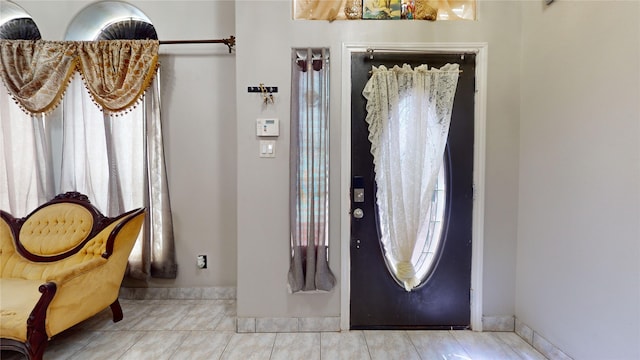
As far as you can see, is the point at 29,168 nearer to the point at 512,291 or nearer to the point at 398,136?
the point at 398,136

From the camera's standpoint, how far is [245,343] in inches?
79.4

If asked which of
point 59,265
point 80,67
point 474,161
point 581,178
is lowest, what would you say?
point 59,265

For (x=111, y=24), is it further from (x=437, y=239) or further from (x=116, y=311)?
(x=437, y=239)

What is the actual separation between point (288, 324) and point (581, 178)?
2233 millimetres

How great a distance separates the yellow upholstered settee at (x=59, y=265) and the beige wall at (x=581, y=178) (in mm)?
3151

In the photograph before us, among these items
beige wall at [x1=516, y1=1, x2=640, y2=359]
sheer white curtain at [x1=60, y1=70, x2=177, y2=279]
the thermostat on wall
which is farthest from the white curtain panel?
beige wall at [x1=516, y1=1, x2=640, y2=359]

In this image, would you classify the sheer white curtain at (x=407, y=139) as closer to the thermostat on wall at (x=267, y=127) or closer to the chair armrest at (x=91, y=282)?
the thermostat on wall at (x=267, y=127)

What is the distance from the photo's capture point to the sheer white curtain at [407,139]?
2.08 metres

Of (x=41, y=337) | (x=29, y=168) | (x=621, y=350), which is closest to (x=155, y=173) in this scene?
(x=29, y=168)

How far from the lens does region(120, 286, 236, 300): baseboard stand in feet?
8.80

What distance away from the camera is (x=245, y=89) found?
2139 mm

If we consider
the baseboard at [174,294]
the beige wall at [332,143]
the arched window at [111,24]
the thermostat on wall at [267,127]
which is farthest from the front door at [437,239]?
the arched window at [111,24]

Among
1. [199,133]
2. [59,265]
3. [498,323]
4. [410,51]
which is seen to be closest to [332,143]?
[410,51]

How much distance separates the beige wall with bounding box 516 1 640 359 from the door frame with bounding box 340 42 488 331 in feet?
0.99
